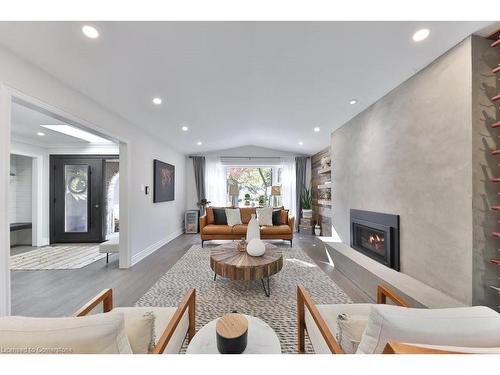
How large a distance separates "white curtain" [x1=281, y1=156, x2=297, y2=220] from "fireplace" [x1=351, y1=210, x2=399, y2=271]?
2.98 metres

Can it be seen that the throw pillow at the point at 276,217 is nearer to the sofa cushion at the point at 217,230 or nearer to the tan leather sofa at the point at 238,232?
the tan leather sofa at the point at 238,232

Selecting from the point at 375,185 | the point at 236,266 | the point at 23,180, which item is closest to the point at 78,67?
the point at 236,266

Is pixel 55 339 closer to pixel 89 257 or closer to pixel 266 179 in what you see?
pixel 89 257

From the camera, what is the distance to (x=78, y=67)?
190 cm

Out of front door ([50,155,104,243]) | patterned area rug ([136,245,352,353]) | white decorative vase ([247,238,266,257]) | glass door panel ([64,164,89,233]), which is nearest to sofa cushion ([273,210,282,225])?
patterned area rug ([136,245,352,353])

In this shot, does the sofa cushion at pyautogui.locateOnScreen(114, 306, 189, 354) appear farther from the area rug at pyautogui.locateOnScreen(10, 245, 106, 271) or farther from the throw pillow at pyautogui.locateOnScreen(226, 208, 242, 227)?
the throw pillow at pyautogui.locateOnScreen(226, 208, 242, 227)

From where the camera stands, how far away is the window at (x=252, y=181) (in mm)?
6559

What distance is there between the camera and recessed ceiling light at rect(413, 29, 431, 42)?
63.9 inches

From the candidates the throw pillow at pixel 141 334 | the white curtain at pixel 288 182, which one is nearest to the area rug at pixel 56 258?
the throw pillow at pixel 141 334

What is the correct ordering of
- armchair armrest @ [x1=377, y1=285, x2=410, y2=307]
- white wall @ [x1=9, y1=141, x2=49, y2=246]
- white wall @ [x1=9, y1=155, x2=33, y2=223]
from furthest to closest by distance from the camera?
1. white wall @ [x1=9, y1=155, x2=33, y2=223]
2. white wall @ [x1=9, y1=141, x2=49, y2=246]
3. armchair armrest @ [x1=377, y1=285, x2=410, y2=307]

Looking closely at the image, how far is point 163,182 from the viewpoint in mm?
4578

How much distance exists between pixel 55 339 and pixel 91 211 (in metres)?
5.16

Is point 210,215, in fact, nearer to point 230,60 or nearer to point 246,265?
point 246,265

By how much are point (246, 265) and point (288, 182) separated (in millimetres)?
4418
